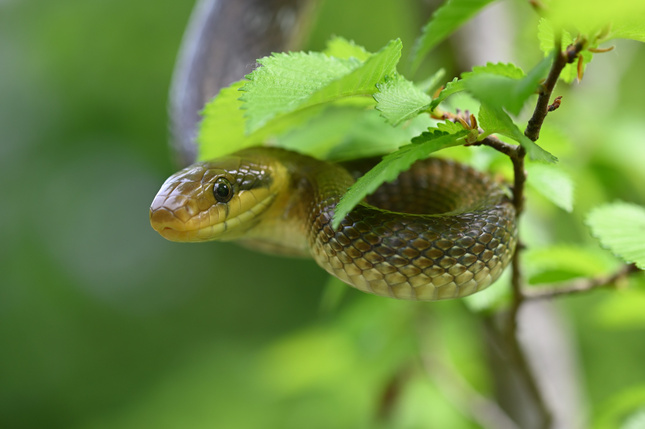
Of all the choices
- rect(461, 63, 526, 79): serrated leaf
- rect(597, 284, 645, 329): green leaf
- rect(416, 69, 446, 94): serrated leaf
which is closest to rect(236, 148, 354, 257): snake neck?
rect(416, 69, 446, 94): serrated leaf

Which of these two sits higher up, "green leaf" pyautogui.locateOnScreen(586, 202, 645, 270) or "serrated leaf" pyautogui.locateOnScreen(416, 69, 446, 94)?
"serrated leaf" pyautogui.locateOnScreen(416, 69, 446, 94)

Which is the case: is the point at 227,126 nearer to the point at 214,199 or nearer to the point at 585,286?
the point at 214,199

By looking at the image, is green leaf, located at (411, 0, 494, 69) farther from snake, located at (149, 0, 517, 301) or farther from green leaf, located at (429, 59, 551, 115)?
snake, located at (149, 0, 517, 301)

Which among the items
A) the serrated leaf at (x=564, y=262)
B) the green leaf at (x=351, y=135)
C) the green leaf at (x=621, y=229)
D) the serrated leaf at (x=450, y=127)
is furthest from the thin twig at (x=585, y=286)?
the serrated leaf at (x=450, y=127)

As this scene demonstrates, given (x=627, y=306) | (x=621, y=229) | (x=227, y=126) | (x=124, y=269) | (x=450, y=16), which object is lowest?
(x=124, y=269)

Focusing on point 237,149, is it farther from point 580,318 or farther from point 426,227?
point 580,318

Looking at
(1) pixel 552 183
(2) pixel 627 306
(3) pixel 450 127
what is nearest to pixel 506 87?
(3) pixel 450 127

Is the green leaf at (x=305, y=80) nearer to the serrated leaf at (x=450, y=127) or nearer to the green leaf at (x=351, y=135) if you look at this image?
the serrated leaf at (x=450, y=127)
